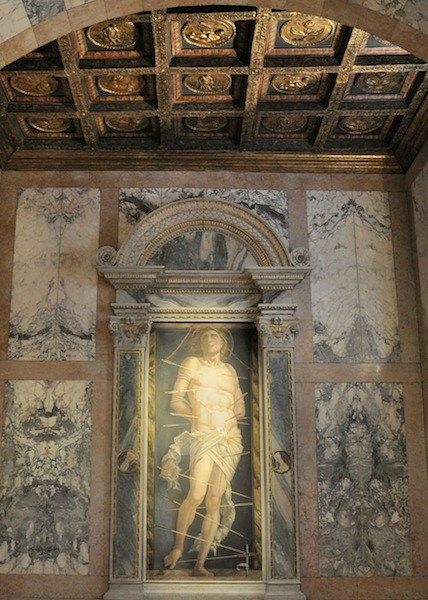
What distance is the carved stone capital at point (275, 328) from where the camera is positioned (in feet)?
32.1

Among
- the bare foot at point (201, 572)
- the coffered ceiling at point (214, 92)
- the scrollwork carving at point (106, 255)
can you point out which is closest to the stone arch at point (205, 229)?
the scrollwork carving at point (106, 255)

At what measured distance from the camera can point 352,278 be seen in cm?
1018

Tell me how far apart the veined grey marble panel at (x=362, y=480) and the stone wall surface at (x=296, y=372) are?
16 millimetres

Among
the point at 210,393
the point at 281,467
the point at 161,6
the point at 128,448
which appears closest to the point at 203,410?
the point at 210,393

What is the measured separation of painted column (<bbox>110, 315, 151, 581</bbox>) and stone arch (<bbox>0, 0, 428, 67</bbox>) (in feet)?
13.3

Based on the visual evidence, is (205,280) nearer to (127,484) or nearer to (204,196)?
(204,196)

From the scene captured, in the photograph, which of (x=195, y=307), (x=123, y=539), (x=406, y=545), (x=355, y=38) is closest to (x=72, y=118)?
(x=195, y=307)

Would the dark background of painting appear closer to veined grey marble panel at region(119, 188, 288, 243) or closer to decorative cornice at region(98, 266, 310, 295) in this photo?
decorative cornice at region(98, 266, 310, 295)

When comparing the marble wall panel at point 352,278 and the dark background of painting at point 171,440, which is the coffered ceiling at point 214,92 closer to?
the marble wall panel at point 352,278

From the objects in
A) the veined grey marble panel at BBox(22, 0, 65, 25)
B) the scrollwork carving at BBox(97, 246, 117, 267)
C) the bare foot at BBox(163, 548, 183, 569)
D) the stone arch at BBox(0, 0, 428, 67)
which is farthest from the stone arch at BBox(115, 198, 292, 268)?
the veined grey marble panel at BBox(22, 0, 65, 25)

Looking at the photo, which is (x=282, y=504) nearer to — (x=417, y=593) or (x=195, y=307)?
(x=417, y=593)

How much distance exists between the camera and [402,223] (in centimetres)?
1043

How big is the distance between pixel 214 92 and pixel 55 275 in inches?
115

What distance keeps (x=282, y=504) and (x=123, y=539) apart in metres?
1.82
